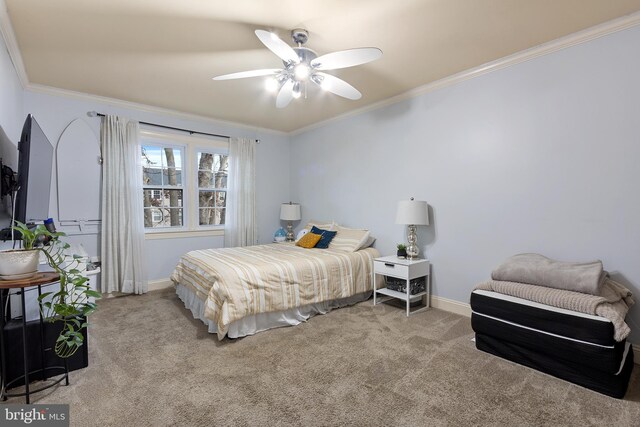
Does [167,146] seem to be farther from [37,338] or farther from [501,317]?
[501,317]

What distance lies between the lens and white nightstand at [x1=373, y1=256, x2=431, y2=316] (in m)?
3.12

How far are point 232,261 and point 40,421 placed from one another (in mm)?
1684

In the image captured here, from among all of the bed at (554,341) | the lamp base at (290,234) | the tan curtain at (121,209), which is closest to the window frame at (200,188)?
the tan curtain at (121,209)

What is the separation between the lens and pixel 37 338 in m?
2.00

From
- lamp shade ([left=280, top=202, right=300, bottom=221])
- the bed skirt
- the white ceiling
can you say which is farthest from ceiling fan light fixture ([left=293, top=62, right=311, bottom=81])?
lamp shade ([left=280, top=202, right=300, bottom=221])

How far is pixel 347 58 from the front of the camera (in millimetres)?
2082

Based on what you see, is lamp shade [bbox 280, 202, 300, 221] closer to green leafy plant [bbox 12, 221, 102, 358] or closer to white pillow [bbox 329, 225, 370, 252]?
white pillow [bbox 329, 225, 370, 252]

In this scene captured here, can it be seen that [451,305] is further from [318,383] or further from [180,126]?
[180,126]

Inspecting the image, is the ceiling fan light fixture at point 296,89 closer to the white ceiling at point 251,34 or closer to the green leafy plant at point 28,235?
the white ceiling at point 251,34

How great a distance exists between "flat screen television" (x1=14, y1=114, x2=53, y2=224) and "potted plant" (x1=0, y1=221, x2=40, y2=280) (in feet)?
1.69

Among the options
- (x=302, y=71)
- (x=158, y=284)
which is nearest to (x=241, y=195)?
(x=158, y=284)

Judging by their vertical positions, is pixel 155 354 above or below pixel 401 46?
below

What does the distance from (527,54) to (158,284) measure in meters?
4.89

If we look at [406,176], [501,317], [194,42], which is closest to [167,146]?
[194,42]
